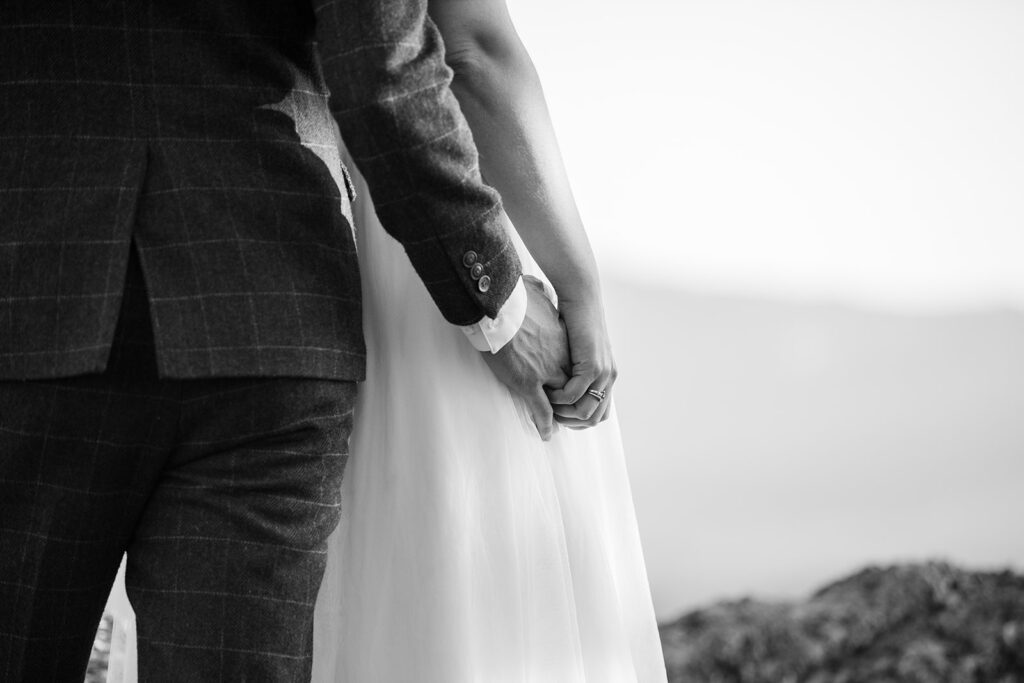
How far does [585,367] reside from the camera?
102 centimetres

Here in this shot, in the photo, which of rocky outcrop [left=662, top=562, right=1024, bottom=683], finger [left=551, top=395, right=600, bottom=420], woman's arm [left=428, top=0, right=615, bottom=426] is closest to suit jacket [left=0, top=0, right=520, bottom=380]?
woman's arm [left=428, top=0, right=615, bottom=426]

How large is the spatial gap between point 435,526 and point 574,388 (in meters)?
0.19

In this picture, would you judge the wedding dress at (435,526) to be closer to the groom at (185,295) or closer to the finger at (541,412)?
the finger at (541,412)

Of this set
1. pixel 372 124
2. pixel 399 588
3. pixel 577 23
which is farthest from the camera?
pixel 577 23

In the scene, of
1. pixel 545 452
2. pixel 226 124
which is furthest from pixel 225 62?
pixel 545 452

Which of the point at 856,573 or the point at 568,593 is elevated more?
the point at 856,573

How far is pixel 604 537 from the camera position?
110 cm

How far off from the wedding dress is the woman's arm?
0.30 feet

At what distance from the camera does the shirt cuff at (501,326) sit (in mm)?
927

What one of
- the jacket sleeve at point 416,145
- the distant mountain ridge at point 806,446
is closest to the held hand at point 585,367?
the jacket sleeve at point 416,145

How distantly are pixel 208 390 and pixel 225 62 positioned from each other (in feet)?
0.84

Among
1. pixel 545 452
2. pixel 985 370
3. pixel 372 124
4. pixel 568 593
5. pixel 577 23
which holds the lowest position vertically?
pixel 568 593

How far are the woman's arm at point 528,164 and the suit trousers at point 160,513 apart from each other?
282 millimetres

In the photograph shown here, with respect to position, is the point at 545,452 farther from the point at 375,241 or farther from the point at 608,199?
the point at 608,199
